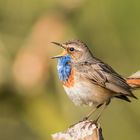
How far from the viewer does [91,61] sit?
8.07 m

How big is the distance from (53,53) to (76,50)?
3.05ft

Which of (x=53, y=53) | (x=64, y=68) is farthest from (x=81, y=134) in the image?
(x=53, y=53)

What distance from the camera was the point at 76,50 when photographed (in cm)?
809

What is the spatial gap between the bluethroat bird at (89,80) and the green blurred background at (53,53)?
20.6 inches

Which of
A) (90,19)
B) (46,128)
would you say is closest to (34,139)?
(46,128)

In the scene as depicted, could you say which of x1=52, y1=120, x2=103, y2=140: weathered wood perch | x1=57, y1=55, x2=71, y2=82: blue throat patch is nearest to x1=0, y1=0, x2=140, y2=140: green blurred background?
x1=57, y1=55, x2=71, y2=82: blue throat patch

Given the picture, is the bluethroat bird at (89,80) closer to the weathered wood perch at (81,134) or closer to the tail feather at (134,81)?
the tail feather at (134,81)

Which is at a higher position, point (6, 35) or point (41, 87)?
point (6, 35)

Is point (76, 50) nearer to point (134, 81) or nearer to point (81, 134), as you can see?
point (134, 81)

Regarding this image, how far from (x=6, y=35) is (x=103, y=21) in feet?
3.19

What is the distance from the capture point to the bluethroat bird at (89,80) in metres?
7.77

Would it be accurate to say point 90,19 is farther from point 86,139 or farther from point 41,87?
point 86,139

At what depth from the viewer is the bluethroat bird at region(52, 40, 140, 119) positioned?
306 inches

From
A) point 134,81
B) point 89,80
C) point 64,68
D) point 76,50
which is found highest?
point 76,50
